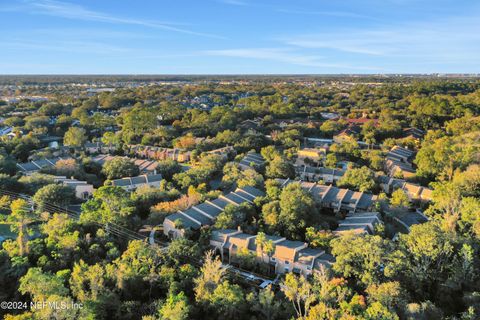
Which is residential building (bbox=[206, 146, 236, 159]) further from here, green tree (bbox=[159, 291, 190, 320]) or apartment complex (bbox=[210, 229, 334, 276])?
green tree (bbox=[159, 291, 190, 320])

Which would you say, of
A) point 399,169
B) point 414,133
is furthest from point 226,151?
point 414,133

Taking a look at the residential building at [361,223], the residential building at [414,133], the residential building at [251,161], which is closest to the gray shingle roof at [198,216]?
the residential building at [361,223]

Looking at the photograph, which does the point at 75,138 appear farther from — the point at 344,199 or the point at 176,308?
the point at 176,308

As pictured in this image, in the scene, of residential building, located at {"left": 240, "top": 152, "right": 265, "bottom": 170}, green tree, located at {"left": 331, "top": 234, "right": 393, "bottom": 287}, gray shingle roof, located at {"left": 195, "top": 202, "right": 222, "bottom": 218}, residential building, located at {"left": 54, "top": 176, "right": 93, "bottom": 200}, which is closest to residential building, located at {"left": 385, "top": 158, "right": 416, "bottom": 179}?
residential building, located at {"left": 240, "top": 152, "right": 265, "bottom": 170}

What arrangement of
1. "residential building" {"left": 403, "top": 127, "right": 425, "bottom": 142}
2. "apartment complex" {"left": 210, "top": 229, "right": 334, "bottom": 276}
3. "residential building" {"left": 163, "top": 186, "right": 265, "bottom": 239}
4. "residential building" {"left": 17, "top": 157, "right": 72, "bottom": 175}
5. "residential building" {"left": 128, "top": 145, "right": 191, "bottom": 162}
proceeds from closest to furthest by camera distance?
"apartment complex" {"left": 210, "top": 229, "right": 334, "bottom": 276}
"residential building" {"left": 163, "top": 186, "right": 265, "bottom": 239}
"residential building" {"left": 17, "top": 157, "right": 72, "bottom": 175}
"residential building" {"left": 128, "top": 145, "right": 191, "bottom": 162}
"residential building" {"left": 403, "top": 127, "right": 425, "bottom": 142}

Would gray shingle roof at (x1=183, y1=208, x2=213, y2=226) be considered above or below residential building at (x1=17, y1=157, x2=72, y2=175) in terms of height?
Answer: below

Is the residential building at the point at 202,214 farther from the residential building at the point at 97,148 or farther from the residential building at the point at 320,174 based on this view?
the residential building at the point at 97,148
